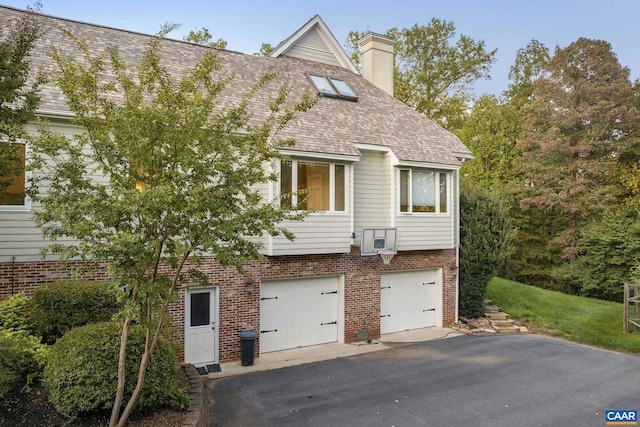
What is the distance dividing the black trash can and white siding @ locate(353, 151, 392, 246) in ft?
13.9

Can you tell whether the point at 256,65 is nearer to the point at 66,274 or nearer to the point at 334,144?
the point at 334,144

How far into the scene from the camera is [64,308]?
7.51 metres

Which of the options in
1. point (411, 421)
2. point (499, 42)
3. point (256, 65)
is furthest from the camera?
point (499, 42)

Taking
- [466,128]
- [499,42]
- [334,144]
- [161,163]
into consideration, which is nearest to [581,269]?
[466,128]

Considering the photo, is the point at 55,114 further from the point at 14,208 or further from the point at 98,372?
the point at 98,372

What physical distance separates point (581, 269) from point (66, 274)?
24.5 metres

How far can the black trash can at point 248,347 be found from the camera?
10195 millimetres

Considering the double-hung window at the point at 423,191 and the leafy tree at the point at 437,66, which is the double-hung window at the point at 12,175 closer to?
the double-hung window at the point at 423,191

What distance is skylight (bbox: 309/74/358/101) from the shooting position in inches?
557

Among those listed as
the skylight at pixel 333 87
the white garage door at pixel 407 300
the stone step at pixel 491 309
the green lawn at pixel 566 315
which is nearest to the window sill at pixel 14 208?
the skylight at pixel 333 87

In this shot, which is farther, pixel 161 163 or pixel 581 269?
pixel 581 269

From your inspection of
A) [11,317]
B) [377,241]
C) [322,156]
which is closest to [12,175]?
[11,317]

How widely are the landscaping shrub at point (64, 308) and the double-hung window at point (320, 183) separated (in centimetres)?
Answer: 511

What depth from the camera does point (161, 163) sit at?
546 centimetres
